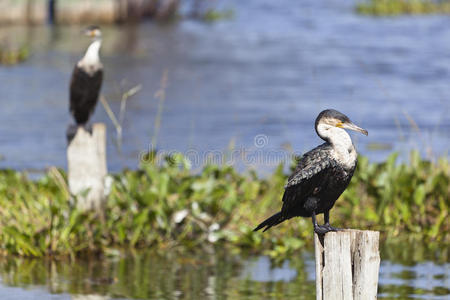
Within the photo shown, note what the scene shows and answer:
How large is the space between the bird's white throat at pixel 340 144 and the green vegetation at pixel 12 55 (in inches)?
644

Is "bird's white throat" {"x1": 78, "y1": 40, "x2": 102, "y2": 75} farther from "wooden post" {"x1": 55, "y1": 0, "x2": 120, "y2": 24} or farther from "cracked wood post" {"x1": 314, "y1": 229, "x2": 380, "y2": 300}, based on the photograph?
"wooden post" {"x1": 55, "y1": 0, "x2": 120, "y2": 24}

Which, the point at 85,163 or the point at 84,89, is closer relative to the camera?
the point at 85,163

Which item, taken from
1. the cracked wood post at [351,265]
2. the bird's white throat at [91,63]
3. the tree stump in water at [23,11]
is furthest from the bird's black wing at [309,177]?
the tree stump in water at [23,11]

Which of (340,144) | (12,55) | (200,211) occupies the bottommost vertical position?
(200,211)

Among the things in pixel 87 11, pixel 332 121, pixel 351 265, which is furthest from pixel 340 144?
pixel 87 11

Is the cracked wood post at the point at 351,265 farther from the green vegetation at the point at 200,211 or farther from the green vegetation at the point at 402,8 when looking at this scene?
the green vegetation at the point at 402,8

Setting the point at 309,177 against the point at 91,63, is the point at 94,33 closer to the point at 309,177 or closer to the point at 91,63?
the point at 91,63

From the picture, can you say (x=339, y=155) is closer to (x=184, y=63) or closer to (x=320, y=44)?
(x=184, y=63)

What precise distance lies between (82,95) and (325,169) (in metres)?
3.82

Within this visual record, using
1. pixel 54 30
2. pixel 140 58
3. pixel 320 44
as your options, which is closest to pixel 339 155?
pixel 140 58

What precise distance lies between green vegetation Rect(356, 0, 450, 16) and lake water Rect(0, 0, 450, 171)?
6.50ft

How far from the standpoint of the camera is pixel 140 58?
839 inches

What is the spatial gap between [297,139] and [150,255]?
522 cm

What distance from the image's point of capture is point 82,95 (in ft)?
26.4
